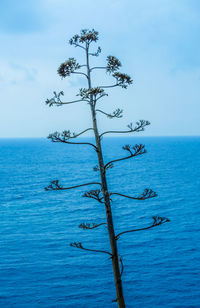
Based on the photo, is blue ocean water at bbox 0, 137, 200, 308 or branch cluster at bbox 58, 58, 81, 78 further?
blue ocean water at bbox 0, 137, 200, 308

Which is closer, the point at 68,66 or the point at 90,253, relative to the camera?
the point at 68,66

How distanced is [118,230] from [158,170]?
79.0 metres

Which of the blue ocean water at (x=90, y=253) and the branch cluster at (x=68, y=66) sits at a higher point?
the branch cluster at (x=68, y=66)

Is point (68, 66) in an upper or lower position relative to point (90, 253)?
upper

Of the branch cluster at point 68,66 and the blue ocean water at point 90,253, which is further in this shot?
the blue ocean water at point 90,253

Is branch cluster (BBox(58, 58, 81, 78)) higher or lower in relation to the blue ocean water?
higher

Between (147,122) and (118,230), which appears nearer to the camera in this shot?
(147,122)

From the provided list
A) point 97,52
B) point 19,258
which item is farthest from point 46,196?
point 97,52

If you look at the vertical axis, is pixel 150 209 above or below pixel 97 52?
below

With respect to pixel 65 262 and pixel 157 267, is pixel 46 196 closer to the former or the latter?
pixel 65 262

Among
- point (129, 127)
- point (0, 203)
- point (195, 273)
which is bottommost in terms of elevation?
point (195, 273)

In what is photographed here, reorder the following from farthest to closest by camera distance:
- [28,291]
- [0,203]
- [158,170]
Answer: [158,170]
[0,203]
[28,291]

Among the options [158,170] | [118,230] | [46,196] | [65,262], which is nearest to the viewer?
[65,262]

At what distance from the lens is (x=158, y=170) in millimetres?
129875
